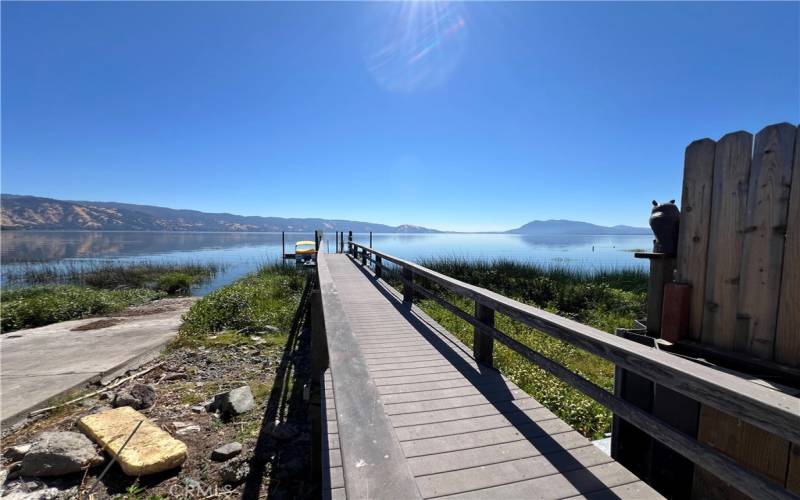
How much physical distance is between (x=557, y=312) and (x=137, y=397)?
10749 millimetres

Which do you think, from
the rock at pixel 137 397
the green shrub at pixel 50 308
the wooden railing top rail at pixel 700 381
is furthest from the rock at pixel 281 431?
the green shrub at pixel 50 308

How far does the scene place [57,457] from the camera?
3592 millimetres

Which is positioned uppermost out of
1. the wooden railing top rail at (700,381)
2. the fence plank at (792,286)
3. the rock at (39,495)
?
the fence plank at (792,286)

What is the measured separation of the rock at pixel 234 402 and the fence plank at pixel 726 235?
215 inches

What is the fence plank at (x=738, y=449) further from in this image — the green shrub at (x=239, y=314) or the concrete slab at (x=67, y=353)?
the green shrub at (x=239, y=314)

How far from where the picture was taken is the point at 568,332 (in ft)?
7.53

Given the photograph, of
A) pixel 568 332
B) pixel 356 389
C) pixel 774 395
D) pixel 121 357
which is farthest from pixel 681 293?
pixel 121 357

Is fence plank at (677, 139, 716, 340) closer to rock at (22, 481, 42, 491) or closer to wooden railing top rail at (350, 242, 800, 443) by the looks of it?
wooden railing top rail at (350, 242, 800, 443)

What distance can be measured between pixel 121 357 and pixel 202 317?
248cm

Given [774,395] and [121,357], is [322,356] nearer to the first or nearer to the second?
[774,395]

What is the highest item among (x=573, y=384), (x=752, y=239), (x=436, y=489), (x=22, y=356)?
(x=752, y=239)

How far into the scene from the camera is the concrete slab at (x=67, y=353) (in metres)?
5.38

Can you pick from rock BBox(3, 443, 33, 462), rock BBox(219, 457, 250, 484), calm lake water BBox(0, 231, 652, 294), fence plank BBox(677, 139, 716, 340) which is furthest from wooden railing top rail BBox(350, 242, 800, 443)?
calm lake water BBox(0, 231, 652, 294)

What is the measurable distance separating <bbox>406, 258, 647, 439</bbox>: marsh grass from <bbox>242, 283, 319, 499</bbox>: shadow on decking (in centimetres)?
311
